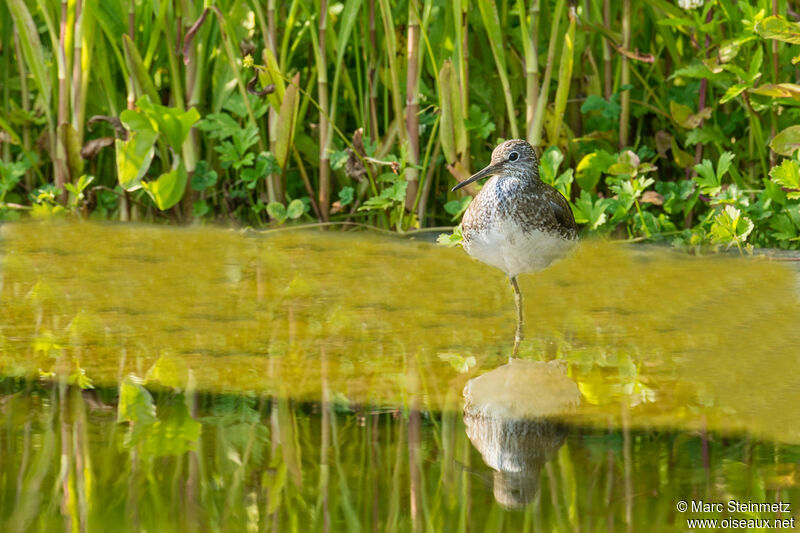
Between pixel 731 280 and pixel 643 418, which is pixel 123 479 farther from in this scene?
pixel 731 280

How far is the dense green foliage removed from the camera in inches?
206

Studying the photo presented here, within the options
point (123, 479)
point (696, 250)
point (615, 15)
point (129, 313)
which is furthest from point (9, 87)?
point (123, 479)

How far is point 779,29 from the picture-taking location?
466 centimetres

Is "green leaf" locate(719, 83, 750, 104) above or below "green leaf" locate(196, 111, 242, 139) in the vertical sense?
below

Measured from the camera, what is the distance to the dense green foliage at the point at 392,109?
5223mm

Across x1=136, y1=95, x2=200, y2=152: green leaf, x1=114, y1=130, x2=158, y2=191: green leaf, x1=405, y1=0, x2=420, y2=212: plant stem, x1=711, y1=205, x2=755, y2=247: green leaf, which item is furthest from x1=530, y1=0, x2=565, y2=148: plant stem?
x1=114, y1=130, x2=158, y2=191: green leaf

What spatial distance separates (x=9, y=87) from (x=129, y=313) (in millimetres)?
2726

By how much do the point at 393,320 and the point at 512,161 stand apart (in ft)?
2.49

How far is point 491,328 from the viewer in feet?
12.8

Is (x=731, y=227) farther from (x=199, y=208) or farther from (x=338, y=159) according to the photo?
(x=199, y=208)

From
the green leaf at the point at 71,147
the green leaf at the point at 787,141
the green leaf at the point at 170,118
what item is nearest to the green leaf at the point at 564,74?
the green leaf at the point at 787,141

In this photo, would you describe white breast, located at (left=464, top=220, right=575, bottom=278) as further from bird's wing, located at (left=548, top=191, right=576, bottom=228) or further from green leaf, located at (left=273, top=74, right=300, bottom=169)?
green leaf, located at (left=273, top=74, right=300, bottom=169)

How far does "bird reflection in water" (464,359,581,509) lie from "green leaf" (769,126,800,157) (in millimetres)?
1940

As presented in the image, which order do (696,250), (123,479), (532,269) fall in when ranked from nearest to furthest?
(123,479) < (532,269) < (696,250)
